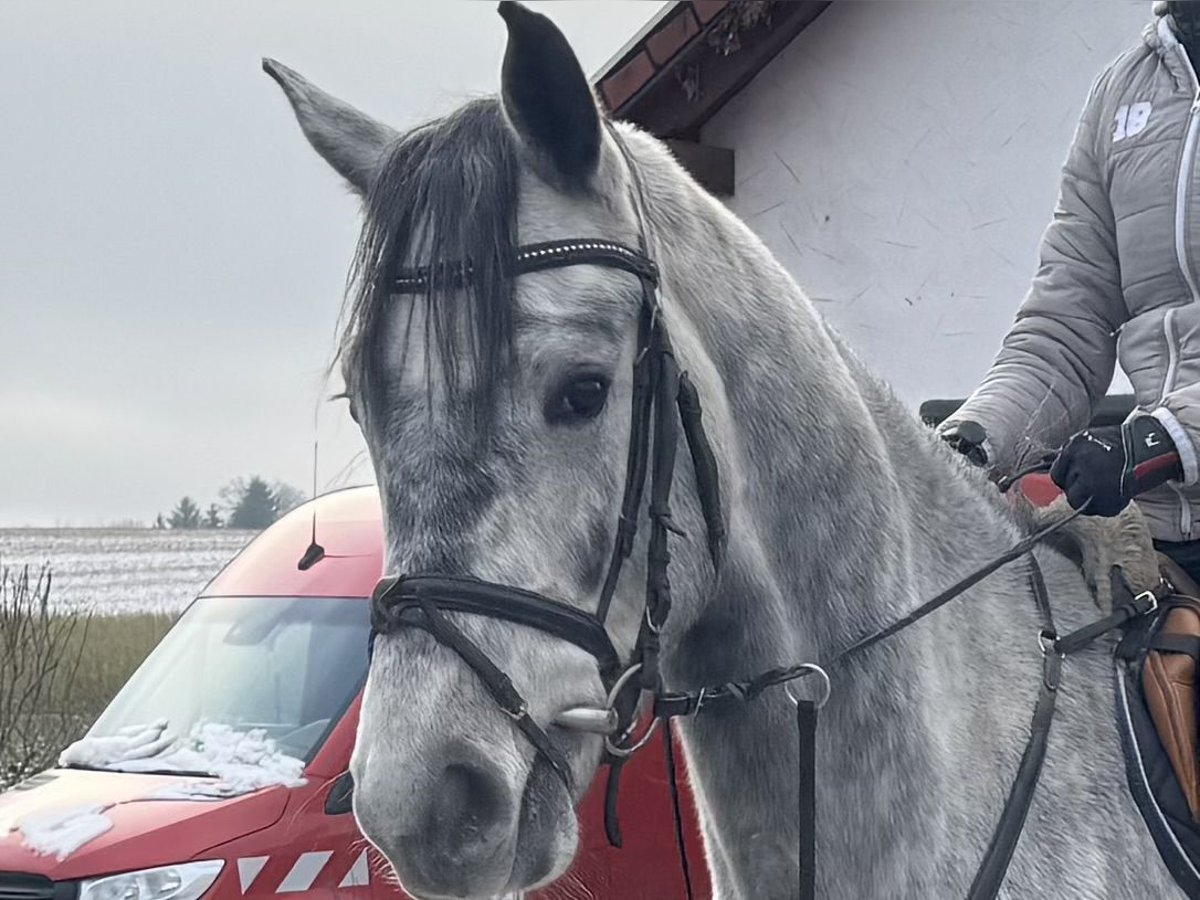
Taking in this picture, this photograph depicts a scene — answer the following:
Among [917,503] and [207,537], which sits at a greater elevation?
[207,537]

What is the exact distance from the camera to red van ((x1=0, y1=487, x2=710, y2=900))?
15.5 feet

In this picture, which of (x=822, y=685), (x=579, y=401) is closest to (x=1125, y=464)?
(x=822, y=685)

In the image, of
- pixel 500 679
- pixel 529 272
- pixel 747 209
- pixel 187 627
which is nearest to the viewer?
pixel 500 679

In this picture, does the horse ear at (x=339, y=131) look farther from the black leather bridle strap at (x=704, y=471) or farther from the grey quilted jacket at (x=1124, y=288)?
the grey quilted jacket at (x=1124, y=288)

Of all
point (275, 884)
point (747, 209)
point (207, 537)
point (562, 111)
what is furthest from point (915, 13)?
point (207, 537)

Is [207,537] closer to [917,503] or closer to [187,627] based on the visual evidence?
[187,627]

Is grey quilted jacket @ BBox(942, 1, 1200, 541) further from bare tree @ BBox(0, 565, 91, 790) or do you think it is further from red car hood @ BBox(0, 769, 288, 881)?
bare tree @ BBox(0, 565, 91, 790)

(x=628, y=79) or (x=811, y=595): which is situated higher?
(x=628, y=79)

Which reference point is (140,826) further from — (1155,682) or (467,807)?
(1155,682)

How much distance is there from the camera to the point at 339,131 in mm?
2400

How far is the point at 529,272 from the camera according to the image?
199cm

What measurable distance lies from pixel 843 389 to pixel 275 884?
10.5 feet

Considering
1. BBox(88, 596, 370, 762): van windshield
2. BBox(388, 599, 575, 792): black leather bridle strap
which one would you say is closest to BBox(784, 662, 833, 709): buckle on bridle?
BBox(388, 599, 575, 792): black leather bridle strap

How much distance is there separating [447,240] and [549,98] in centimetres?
25
